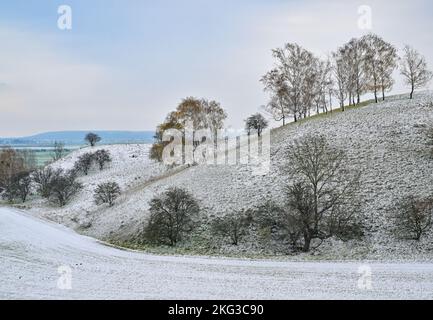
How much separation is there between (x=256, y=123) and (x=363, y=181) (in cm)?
3741

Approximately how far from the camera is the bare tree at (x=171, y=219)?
32.3 m

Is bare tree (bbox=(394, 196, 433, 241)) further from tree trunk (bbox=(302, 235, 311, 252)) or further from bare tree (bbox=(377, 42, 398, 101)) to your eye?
bare tree (bbox=(377, 42, 398, 101))

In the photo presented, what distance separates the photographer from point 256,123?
7231 centimetres

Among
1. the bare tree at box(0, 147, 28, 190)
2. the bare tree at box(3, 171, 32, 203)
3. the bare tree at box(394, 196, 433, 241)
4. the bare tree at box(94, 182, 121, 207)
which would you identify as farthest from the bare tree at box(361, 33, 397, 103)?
the bare tree at box(0, 147, 28, 190)

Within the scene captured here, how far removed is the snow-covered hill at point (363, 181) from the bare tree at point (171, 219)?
Answer: 2.80 m

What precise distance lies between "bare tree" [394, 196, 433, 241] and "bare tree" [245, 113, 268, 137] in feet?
138

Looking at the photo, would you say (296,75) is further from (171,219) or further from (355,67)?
(171,219)

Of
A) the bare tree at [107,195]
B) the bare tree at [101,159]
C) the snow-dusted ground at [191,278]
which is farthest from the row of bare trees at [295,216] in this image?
the bare tree at [101,159]

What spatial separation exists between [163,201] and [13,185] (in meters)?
43.0

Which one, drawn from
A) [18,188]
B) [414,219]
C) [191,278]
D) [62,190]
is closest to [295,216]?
[414,219]

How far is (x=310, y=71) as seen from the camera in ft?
216

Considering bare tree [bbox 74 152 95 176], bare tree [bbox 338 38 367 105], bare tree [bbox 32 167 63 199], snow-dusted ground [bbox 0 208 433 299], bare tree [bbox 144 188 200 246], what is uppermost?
bare tree [bbox 338 38 367 105]

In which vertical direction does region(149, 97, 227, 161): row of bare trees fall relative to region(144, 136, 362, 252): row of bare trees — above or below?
above

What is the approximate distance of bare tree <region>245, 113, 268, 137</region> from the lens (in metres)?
71.8
